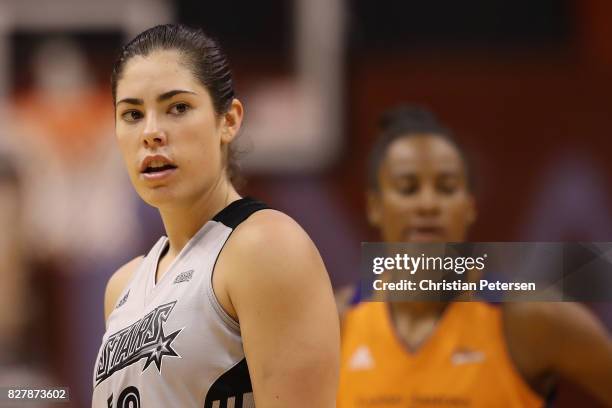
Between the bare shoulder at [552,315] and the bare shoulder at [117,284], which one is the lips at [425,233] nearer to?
the bare shoulder at [552,315]

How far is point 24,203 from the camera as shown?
141 centimetres

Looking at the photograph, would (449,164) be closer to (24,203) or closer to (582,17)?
(582,17)

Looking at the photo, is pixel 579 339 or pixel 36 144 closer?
pixel 579 339

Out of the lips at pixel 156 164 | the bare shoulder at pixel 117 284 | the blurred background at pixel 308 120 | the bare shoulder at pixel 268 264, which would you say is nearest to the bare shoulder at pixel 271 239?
the bare shoulder at pixel 268 264

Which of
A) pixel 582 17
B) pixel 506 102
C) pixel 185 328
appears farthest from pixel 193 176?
pixel 582 17

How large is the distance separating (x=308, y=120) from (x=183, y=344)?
62cm

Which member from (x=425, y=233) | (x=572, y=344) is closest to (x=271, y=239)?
(x=425, y=233)

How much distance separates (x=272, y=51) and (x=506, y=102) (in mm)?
374

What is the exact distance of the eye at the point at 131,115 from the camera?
904mm

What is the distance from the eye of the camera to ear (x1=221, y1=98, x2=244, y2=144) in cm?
93

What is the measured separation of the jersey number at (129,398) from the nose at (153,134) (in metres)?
0.25

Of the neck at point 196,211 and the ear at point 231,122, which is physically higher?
the ear at point 231,122

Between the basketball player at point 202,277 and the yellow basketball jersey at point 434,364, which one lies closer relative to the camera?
the basketball player at point 202,277

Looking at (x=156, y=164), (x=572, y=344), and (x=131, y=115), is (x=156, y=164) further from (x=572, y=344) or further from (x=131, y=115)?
(x=572, y=344)
